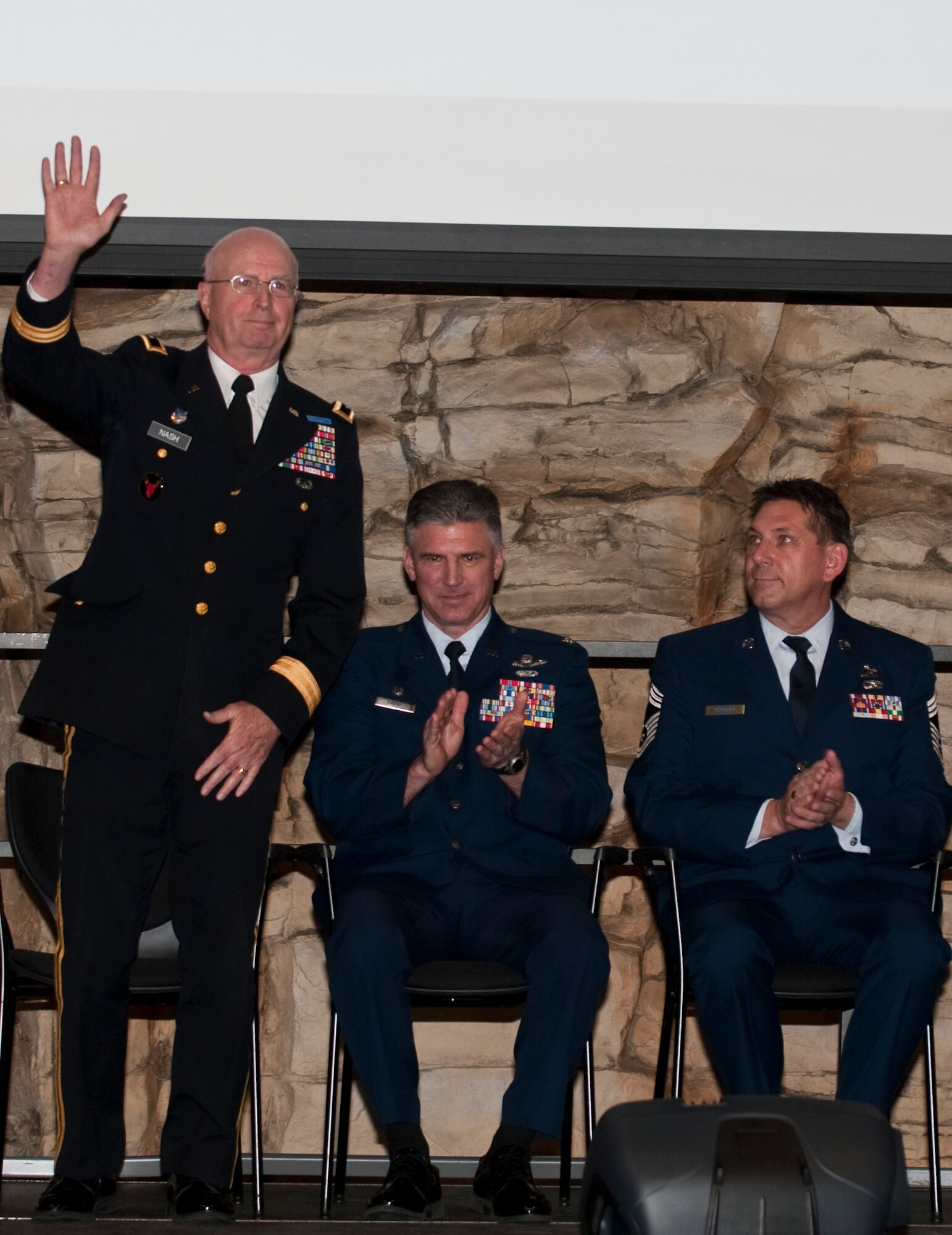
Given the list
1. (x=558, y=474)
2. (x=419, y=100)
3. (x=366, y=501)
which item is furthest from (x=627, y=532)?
(x=419, y=100)

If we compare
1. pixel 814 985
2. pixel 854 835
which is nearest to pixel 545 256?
pixel 854 835

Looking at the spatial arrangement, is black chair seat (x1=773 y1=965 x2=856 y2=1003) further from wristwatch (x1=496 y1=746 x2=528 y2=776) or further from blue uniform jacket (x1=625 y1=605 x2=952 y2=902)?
wristwatch (x1=496 y1=746 x2=528 y2=776)

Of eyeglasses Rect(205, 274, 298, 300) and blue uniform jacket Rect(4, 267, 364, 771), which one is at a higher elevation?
eyeglasses Rect(205, 274, 298, 300)

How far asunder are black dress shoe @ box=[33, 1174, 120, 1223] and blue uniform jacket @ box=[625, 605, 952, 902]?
1.18 m

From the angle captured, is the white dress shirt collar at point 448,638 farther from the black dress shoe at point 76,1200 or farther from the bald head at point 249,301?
the black dress shoe at point 76,1200

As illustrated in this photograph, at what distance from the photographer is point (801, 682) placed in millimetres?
3166

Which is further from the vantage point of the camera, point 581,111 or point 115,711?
point 581,111

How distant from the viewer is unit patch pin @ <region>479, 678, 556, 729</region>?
3.12 metres

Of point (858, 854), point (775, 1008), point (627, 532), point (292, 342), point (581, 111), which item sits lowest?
point (775, 1008)

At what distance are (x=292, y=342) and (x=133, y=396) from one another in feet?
3.48

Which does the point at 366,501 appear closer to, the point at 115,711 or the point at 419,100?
the point at 419,100

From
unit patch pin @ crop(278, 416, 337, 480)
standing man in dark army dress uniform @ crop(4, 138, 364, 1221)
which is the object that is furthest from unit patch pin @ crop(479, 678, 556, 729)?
unit patch pin @ crop(278, 416, 337, 480)

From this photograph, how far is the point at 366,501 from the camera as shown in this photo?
3.86 meters

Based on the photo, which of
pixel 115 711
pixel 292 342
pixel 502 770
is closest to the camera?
pixel 115 711
